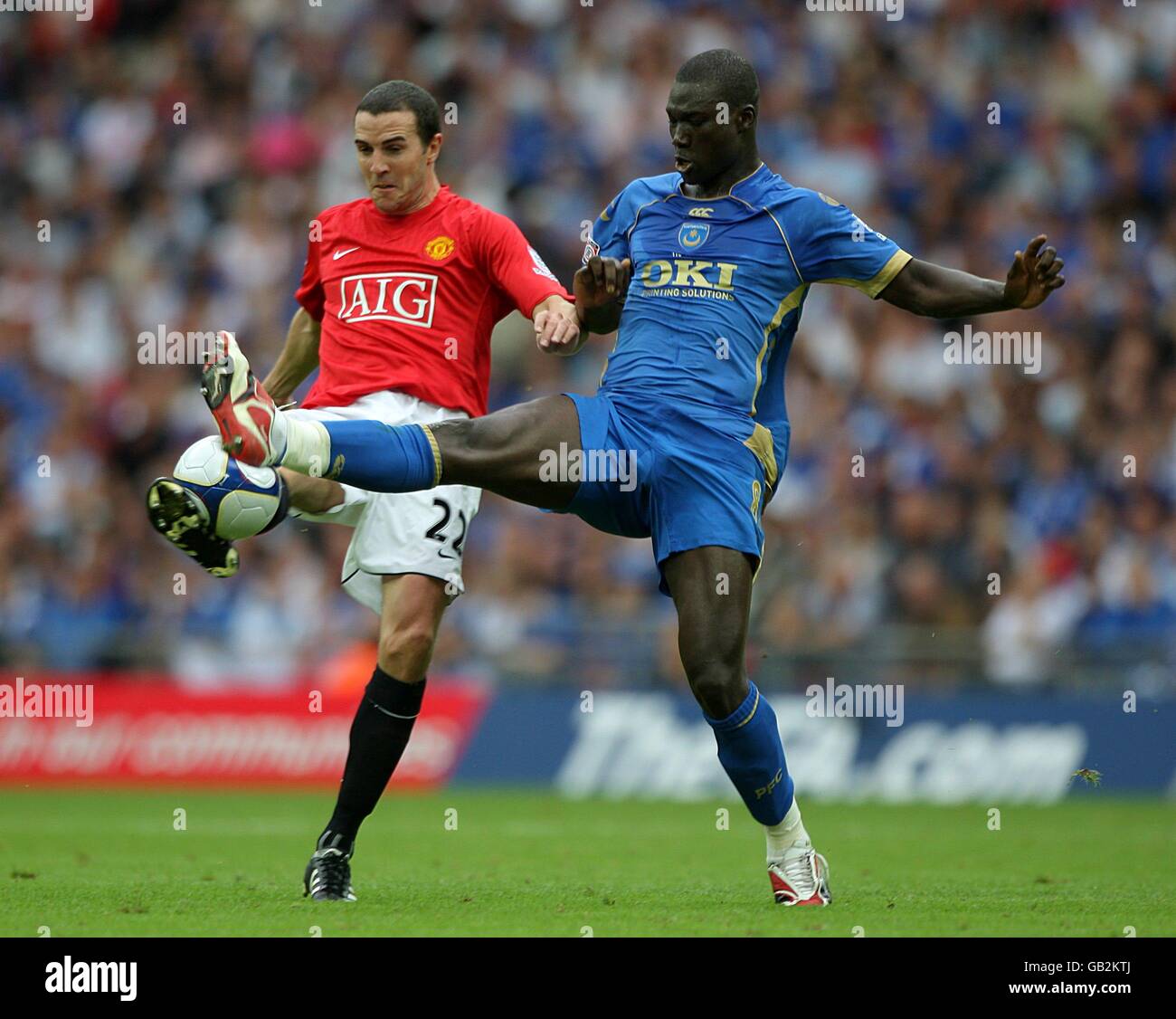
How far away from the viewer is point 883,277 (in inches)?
263

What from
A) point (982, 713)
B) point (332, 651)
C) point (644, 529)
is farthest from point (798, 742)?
point (644, 529)

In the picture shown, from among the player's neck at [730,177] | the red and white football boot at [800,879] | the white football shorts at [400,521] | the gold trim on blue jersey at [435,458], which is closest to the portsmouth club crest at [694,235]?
the player's neck at [730,177]

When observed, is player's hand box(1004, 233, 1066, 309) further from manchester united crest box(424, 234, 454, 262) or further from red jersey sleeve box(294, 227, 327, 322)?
red jersey sleeve box(294, 227, 327, 322)

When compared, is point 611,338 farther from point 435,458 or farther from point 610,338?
point 435,458

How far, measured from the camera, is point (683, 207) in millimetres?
6934

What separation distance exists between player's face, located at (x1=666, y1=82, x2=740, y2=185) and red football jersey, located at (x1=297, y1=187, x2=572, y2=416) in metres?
0.76

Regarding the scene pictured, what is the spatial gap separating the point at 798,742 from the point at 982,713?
1.44 metres

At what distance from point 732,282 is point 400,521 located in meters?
1.62

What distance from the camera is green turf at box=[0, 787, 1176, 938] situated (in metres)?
6.21

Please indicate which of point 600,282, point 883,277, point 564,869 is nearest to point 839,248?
point 883,277

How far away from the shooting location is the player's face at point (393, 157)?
722 cm

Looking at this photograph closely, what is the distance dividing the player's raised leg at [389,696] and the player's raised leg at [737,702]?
1035 mm

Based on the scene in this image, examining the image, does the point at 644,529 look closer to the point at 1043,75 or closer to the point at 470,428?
the point at 470,428

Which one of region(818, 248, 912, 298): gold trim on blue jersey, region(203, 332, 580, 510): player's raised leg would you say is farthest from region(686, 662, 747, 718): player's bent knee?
region(818, 248, 912, 298): gold trim on blue jersey
